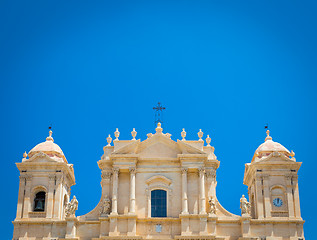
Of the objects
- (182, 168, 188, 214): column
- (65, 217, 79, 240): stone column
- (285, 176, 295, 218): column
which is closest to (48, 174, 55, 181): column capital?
(65, 217, 79, 240): stone column

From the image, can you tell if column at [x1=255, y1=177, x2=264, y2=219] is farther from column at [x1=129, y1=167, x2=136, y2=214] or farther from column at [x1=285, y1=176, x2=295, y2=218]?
column at [x1=129, y1=167, x2=136, y2=214]

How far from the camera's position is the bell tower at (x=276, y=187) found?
48469 mm

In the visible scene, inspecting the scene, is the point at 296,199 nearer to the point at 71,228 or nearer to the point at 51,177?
the point at 71,228

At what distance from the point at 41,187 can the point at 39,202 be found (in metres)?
1.10

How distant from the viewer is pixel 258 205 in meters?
48.7

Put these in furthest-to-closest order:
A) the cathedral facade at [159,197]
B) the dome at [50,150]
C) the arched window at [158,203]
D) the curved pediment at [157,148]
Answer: the dome at [50,150]
the curved pediment at [157,148]
the arched window at [158,203]
the cathedral facade at [159,197]

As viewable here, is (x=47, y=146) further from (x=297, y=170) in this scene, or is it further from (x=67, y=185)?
(x=297, y=170)

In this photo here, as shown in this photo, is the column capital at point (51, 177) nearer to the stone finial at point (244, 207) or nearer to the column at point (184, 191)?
the column at point (184, 191)

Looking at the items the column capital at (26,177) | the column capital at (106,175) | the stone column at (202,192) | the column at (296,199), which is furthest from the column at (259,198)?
the column capital at (26,177)

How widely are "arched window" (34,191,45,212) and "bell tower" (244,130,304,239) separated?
50.5 ft

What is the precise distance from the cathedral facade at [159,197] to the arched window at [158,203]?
0.07m

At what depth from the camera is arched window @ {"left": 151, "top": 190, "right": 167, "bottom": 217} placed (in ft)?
159

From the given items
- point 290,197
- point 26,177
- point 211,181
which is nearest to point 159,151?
point 211,181

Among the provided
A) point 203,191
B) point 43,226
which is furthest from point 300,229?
point 43,226
